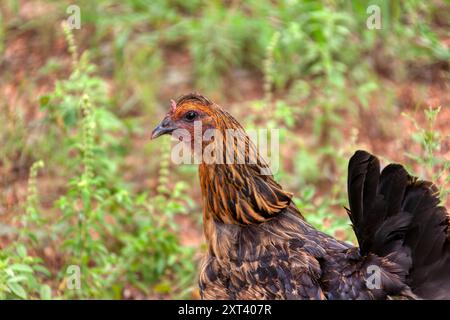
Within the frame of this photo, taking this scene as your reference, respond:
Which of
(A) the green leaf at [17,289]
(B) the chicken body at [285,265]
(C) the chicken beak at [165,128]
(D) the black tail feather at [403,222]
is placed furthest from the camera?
(A) the green leaf at [17,289]

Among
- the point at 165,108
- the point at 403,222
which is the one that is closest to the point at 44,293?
the point at 403,222

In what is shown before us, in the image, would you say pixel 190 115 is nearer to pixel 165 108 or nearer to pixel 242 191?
pixel 242 191

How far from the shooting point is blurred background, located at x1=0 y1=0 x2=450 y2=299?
6109 millimetres

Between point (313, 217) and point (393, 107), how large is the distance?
3.24 meters

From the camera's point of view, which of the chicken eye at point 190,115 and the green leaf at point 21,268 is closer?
the chicken eye at point 190,115

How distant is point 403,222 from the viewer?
419 cm

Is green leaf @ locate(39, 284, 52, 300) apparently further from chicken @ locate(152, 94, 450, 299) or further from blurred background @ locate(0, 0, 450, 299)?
chicken @ locate(152, 94, 450, 299)

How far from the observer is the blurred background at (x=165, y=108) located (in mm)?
6109

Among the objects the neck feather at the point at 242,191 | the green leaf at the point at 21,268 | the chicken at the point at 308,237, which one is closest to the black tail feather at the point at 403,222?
the chicken at the point at 308,237

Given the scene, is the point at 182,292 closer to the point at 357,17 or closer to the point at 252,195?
the point at 252,195

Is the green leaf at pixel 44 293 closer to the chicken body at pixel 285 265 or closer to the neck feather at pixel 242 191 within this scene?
the chicken body at pixel 285 265

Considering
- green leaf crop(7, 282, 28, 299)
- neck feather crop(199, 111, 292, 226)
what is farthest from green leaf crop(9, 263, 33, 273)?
neck feather crop(199, 111, 292, 226)

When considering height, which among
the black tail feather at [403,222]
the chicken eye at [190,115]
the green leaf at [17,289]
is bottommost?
the green leaf at [17,289]

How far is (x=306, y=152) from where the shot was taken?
7.90 metres
